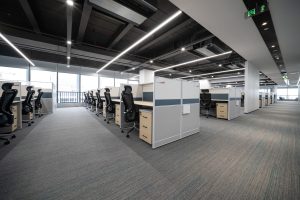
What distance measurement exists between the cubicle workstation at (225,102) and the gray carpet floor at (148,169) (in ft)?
8.51

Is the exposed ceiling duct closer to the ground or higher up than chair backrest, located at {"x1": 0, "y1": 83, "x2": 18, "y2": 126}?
higher up

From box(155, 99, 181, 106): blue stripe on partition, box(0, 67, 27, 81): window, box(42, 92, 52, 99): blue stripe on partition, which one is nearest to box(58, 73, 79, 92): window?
box(0, 67, 27, 81): window

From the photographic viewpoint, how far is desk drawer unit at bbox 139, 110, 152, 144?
256cm

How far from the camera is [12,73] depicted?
7465mm

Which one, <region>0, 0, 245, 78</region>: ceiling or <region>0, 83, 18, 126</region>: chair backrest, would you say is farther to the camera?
<region>0, 0, 245, 78</region>: ceiling

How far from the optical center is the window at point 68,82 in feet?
30.5

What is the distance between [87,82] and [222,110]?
33.0ft

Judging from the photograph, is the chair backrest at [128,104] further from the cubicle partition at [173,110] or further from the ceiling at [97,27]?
the ceiling at [97,27]

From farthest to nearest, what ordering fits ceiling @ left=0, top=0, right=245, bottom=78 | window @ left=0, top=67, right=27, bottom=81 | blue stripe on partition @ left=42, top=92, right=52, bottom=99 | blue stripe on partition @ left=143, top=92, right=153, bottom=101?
window @ left=0, top=67, right=27, bottom=81 < blue stripe on partition @ left=42, top=92, right=52, bottom=99 < blue stripe on partition @ left=143, top=92, right=153, bottom=101 < ceiling @ left=0, top=0, right=245, bottom=78

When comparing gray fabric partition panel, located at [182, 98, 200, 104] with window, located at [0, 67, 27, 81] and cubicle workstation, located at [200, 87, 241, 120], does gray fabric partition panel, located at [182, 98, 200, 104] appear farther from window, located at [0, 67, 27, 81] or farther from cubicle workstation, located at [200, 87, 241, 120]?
window, located at [0, 67, 27, 81]

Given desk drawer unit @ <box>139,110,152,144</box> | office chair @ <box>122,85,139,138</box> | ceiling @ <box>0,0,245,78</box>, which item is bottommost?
desk drawer unit @ <box>139,110,152,144</box>

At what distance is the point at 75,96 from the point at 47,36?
5.89 metres

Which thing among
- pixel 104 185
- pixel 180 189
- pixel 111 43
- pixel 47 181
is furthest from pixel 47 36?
pixel 180 189

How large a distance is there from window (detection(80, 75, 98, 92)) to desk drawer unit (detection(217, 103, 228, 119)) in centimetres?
925
